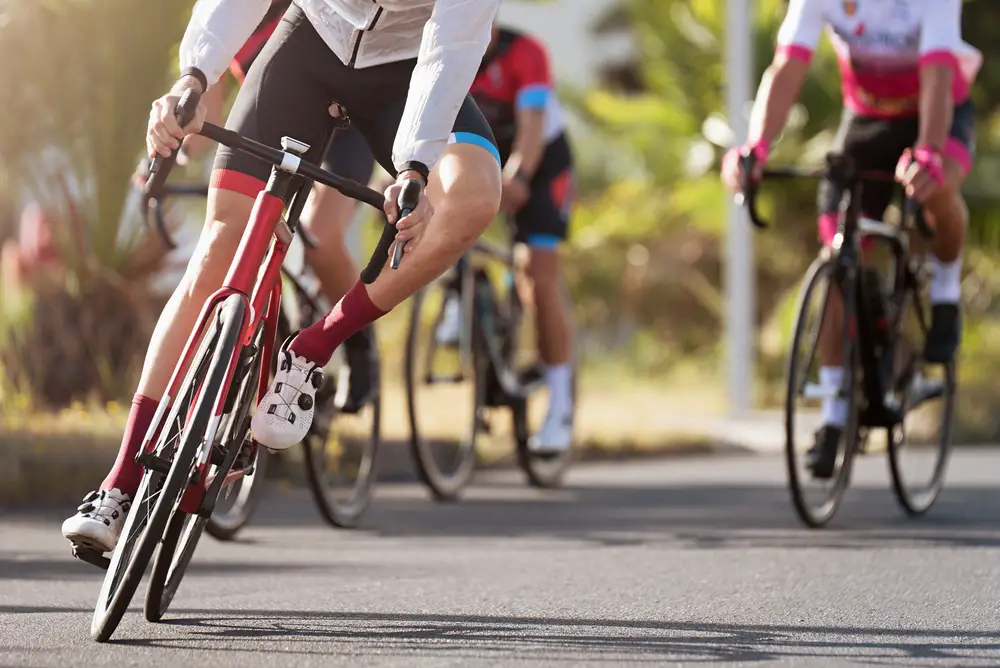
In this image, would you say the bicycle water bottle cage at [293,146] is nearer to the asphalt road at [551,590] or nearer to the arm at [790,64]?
the asphalt road at [551,590]

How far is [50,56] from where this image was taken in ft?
31.6

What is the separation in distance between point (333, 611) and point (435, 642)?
54cm

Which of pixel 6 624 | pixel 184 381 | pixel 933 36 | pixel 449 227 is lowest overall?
pixel 6 624

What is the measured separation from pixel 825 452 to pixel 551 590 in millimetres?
1836

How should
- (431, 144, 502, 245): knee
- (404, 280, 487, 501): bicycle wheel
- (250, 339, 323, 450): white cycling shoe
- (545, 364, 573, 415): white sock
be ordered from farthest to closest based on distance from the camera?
(545, 364, 573, 415): white sock < (404, 280, 487, 501): bicycle wheel < (431, 144, 502, 245): knee < (250, 339, 323, 450): white cycling shoe

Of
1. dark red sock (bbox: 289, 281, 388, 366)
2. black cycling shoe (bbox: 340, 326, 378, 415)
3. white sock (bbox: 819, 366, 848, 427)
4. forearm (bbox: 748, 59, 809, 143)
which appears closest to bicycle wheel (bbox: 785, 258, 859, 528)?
white sock (bbox: 819, 366, 848, 427)

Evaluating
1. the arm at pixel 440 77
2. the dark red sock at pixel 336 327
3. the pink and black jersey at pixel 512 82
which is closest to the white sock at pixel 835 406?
the pink and black jersey at pixel 512 82

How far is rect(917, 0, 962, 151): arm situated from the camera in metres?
6.39

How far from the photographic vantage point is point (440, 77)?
4406 millimetres

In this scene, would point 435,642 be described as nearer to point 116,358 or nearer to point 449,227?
point 449,227

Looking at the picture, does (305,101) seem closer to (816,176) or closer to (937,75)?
(816,176)

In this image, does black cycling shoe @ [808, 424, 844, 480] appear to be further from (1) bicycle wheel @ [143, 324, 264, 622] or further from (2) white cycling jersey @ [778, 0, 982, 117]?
(1) bicycle wheel @ [143, 324, 264, 622]

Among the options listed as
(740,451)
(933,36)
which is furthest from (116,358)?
(933,36)

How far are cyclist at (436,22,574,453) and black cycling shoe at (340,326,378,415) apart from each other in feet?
4.57
